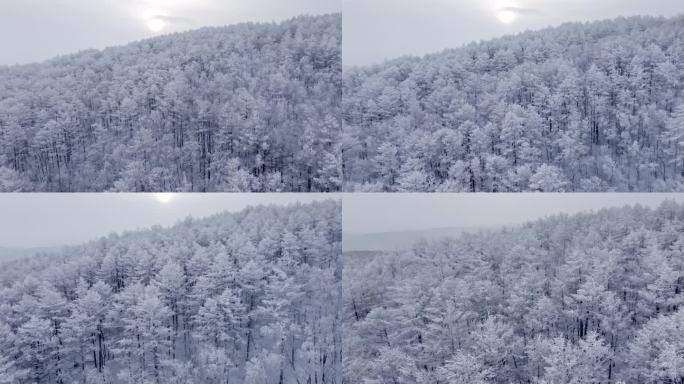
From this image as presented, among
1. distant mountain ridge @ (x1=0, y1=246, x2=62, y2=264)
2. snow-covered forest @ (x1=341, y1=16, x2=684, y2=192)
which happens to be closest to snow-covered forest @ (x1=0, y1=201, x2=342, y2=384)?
distant mountain ridge @ (x1=0, y1=246, x2=62, y2=264)

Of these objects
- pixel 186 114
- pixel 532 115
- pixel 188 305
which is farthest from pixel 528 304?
pixel 186 114

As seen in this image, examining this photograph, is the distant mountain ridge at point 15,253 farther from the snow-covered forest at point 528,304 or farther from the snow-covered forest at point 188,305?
→ the snow-covered forest at point 528,304

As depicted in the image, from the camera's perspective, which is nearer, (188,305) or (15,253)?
(15,253)

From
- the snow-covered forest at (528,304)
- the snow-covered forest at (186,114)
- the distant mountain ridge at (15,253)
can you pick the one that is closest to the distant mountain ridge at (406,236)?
the snow-covered forest at (528,304)

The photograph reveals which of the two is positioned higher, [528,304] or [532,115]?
[532,115]

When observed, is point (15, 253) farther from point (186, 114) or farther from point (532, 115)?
point (532, 115)

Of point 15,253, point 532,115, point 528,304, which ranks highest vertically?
point 532,115

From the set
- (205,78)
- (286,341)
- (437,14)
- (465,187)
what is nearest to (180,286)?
(286,341)
